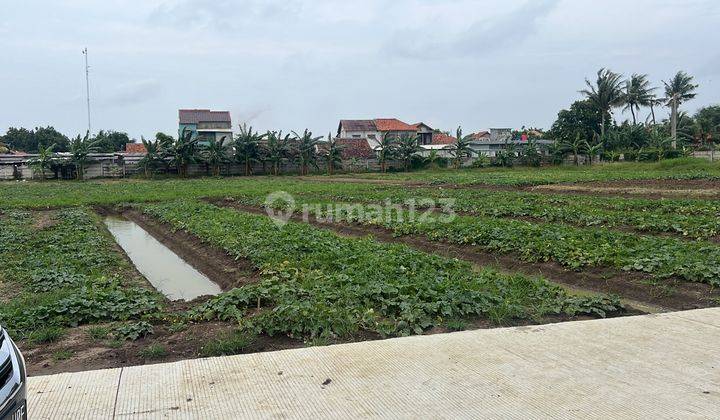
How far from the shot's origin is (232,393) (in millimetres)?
4270

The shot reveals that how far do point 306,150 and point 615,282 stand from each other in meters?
43.6

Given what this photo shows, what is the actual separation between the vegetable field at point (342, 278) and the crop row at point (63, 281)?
0.03 metres

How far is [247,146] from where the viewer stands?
49219 mm

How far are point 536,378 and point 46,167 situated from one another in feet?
162

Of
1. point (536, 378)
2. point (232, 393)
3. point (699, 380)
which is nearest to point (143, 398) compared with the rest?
point (232, 393)

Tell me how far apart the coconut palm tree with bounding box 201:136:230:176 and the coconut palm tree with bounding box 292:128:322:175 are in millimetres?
6372

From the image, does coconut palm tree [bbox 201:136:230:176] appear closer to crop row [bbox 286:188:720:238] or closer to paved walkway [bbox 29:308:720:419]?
crop row [bbox 286:188:720:238]

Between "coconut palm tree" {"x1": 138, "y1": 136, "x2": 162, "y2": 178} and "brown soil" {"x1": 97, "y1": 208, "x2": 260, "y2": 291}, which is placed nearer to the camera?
"brown soil" {"x1": 97, "y1": 208, "x2": 260, "y2": 291}

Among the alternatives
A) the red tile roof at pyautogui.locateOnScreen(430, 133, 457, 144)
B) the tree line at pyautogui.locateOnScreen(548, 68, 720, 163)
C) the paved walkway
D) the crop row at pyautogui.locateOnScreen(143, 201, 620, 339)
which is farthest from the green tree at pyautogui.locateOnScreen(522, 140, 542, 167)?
the paved walkway

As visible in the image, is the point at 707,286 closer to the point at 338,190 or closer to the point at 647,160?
the point at 338,190

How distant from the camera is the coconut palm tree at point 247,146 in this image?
49.0m

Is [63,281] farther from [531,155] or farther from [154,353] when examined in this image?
[531,155]

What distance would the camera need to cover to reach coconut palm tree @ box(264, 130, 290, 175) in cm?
5003

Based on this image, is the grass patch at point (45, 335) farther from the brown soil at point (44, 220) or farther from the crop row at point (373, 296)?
the brown soil at point (44, 220)
